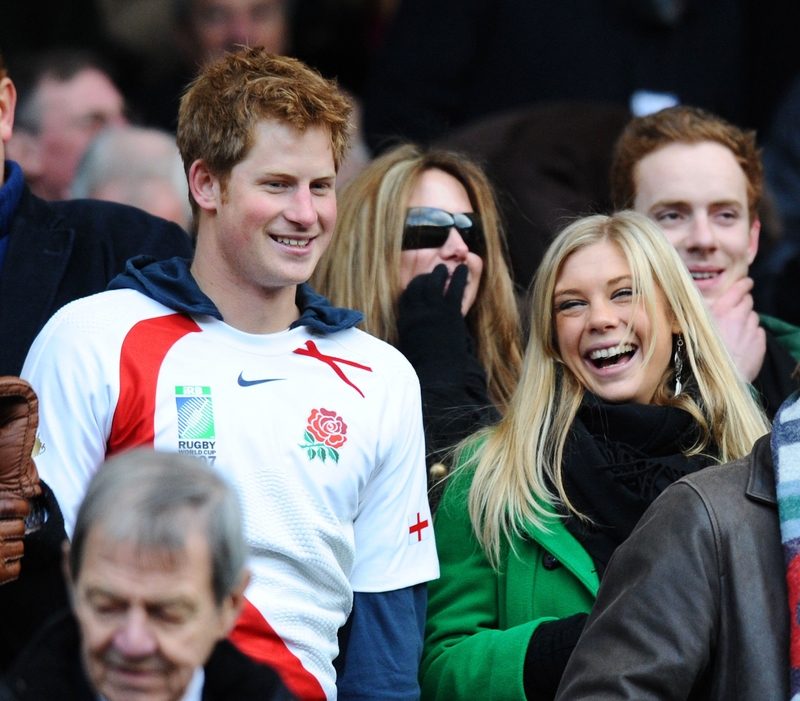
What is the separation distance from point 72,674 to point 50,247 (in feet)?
5.89

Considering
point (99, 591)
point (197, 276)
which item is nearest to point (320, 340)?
point (197, 276)

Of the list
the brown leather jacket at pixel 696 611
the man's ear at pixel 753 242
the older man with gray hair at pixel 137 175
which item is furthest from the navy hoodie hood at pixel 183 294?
the older man with gray hair at pixel 137 175

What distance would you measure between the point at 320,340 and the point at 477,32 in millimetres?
3083

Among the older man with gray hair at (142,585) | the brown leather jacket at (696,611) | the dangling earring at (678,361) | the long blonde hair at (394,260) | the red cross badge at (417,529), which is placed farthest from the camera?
the long blonde hair at (394,260)

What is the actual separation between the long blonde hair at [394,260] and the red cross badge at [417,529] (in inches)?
34.4

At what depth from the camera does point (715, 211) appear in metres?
4.67

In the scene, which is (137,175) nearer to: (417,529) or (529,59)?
(529,59)

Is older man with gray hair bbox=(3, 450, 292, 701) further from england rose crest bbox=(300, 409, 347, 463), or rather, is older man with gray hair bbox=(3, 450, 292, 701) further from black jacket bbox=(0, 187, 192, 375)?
black jacket bbox=(0, 187, 192, 375)

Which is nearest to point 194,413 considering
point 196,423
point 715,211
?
point 196,423

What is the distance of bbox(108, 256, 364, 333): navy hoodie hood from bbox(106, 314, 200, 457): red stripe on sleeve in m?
0.15

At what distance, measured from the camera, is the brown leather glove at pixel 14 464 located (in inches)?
113

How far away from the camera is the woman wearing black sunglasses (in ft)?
14.1

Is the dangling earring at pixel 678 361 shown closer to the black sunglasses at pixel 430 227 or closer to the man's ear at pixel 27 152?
the black sunglasses at pixel 430 227

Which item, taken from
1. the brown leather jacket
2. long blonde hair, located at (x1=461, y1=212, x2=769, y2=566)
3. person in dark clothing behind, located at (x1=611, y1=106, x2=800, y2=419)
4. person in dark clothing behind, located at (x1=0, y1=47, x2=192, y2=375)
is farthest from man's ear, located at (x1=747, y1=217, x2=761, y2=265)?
the brown leather jacket
